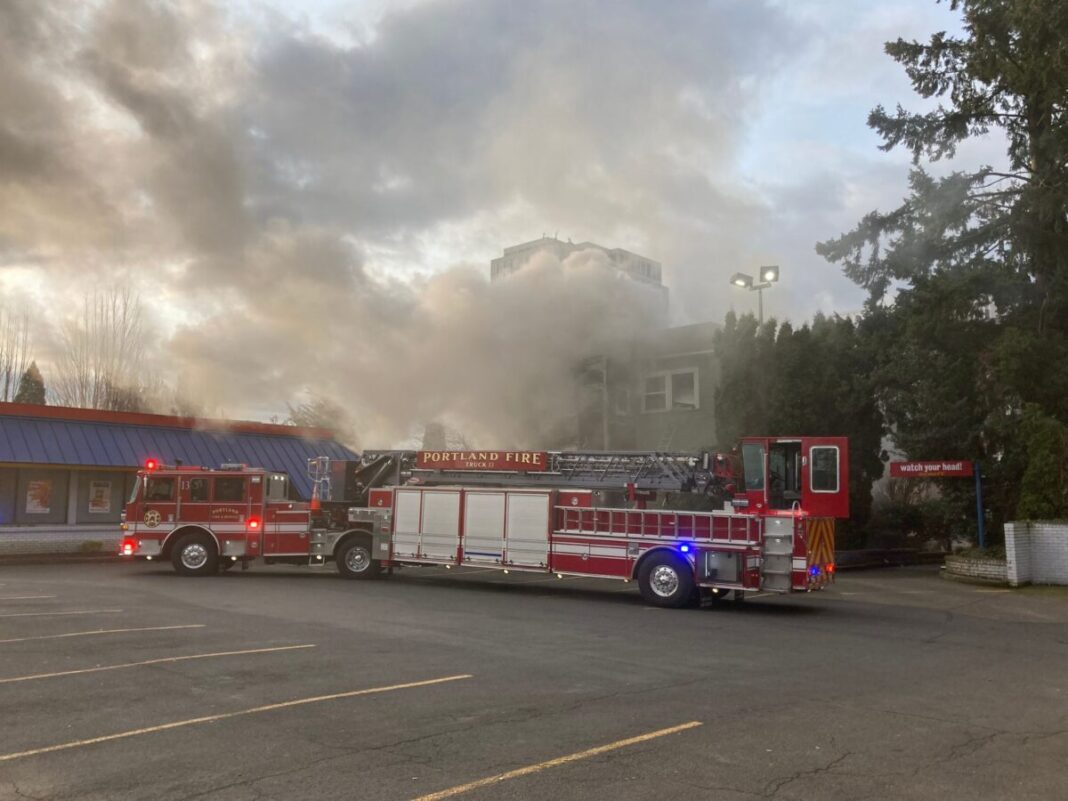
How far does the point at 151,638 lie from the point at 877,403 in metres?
19.2

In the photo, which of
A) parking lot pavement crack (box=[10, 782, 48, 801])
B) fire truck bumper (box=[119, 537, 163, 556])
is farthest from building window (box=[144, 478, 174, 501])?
parking lot pavement crack (box=[10, 782, 48, 801])

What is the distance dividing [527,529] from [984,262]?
14448mm

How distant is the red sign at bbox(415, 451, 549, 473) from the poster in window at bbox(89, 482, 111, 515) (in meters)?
12.3

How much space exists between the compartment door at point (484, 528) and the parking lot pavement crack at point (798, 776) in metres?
10.8

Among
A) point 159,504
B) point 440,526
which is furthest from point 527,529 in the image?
point 159,504

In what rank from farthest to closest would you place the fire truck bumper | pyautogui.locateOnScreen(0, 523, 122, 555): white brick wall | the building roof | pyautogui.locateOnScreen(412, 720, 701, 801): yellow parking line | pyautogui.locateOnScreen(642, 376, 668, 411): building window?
the building roof, pyautogui.locateOnScreen(0, 523, 122, 555): white brick wall, pyautogui.locateOnScreen(642, 376, 668, 411): building window, the fire truck bumper, pyautogui.locateOnScreen(412, 720, 701, 801): yellow parking line

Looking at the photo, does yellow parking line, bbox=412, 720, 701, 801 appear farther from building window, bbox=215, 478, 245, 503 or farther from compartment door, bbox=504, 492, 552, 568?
building window, bbox=215, 478, 245, 503

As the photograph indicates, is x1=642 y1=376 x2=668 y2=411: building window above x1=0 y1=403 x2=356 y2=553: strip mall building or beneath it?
above

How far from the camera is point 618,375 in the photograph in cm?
2011

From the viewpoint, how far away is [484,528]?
16.0 meters

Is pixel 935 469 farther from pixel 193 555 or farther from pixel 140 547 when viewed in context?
pixel 140 547

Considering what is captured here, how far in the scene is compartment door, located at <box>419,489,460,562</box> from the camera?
16.4 metres

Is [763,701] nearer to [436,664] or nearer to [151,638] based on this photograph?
[436,664]

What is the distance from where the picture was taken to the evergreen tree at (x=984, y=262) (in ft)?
61.2
